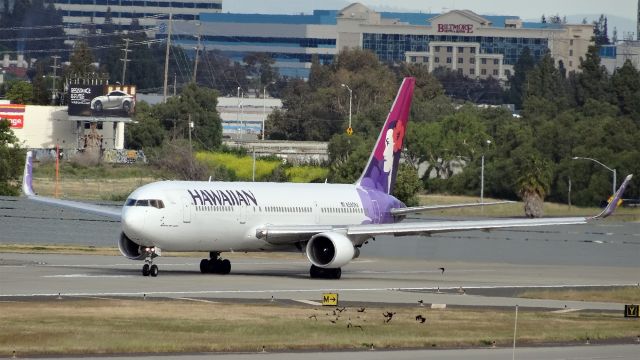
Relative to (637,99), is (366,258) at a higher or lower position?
lower

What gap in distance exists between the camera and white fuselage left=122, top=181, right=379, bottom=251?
4684 cm

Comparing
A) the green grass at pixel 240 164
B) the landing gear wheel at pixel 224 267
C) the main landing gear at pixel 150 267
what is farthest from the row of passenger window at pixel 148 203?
the green grass at pixel 240 164

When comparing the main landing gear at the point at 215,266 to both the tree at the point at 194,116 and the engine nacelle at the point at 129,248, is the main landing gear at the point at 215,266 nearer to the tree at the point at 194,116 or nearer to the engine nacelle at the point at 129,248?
the engine nacelle at the point at 129,248

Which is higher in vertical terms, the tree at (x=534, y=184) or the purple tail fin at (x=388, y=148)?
the purple tail fin at (x=388, y=148)

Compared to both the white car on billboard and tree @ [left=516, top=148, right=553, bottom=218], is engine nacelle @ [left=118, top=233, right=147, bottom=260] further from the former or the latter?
the white car on billboard

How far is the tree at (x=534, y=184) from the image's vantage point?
10406 cm

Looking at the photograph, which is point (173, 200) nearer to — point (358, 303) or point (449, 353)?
point (358, 303)

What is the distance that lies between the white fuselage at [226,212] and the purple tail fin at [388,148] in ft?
6.57

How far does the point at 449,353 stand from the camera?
2897cm

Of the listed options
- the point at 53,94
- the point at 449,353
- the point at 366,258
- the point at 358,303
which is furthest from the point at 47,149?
the point at 449,353

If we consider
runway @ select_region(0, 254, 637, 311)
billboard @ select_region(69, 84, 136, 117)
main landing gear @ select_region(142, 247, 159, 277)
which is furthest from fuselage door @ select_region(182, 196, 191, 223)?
billboard @ select_region(69, 84, 136, 117)

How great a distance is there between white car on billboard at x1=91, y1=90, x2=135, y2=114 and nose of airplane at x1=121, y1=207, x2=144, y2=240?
9936 centimetres

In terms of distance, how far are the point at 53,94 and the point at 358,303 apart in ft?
451

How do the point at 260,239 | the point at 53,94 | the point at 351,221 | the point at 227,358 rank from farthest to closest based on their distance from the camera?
1. the point at 53,94
2. the point at 351,221
3. the point at 260,239
4. the point at 227,358
